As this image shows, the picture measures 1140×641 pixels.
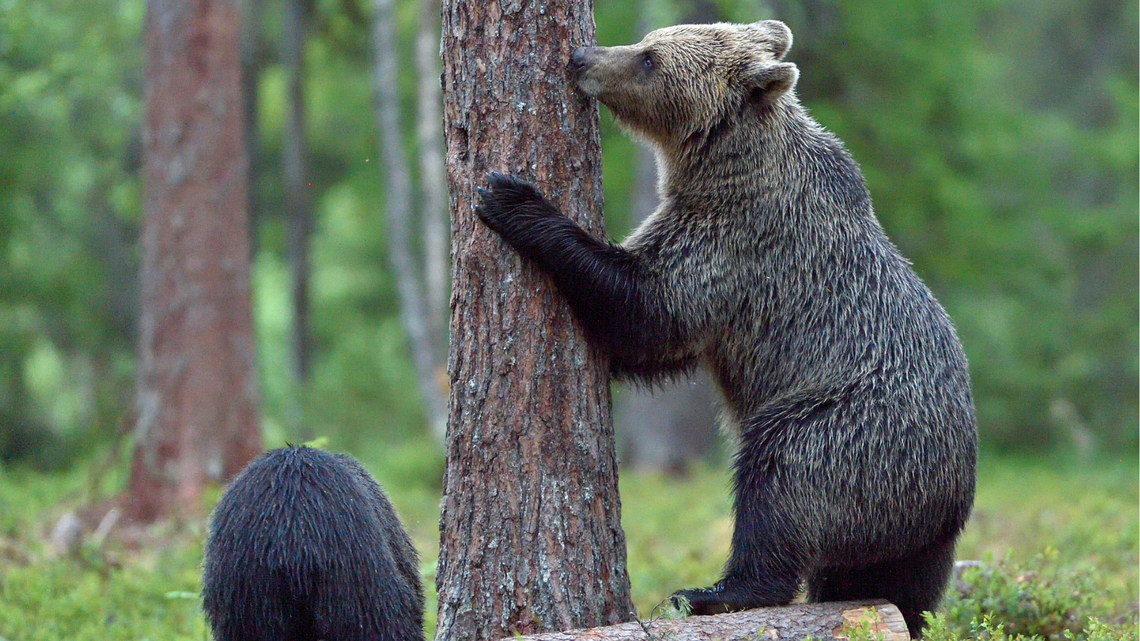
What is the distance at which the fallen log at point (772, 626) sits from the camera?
409 centimetres

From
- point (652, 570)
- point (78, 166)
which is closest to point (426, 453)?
point (78, 166)

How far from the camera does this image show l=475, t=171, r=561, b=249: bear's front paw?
14.4ft

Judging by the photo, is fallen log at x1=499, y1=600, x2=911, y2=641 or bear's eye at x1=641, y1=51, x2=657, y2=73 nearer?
fallen log at x1=499, y1=600, x2=911, y2=641

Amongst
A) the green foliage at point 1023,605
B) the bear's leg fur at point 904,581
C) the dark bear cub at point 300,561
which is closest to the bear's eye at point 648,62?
the dark bear cub at point 300,561

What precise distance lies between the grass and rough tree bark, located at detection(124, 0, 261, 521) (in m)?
1.03

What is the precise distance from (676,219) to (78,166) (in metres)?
11.6

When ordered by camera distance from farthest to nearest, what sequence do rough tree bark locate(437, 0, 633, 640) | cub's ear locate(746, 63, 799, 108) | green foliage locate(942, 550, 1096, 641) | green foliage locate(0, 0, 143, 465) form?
green foliage locate(0, 0, 143, 465), green foliage locate(942, 550, 1096, 641), cub's ear locate(746, 63, 799, 108), rough tree bark locate(437, 0, 633, 640)

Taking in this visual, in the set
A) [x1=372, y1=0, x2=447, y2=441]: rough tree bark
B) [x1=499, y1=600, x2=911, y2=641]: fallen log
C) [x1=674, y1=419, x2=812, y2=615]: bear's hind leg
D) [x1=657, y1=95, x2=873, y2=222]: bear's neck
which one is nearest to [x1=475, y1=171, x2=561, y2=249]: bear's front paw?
[x1=657, y1=95, x2=873, y2=222]: bear's neck

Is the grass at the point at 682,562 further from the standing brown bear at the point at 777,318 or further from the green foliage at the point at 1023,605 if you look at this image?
the standing brown bear at the point at 777,318

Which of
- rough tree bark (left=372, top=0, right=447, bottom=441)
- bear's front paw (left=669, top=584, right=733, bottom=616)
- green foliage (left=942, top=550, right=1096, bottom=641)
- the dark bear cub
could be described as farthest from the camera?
rough tree bark (left=372, top=0, right=447, bottom=441)

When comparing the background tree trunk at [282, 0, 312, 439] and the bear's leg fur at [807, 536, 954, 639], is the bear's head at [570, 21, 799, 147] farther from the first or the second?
the background tree trunk at [282, 0, 312, 439]

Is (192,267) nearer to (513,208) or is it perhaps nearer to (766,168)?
(513,208)

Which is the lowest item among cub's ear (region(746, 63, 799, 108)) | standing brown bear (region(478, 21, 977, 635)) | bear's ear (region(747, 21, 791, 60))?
standing brown bear (region(478, 21, 977, 635))

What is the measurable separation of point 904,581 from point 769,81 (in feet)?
7.85
